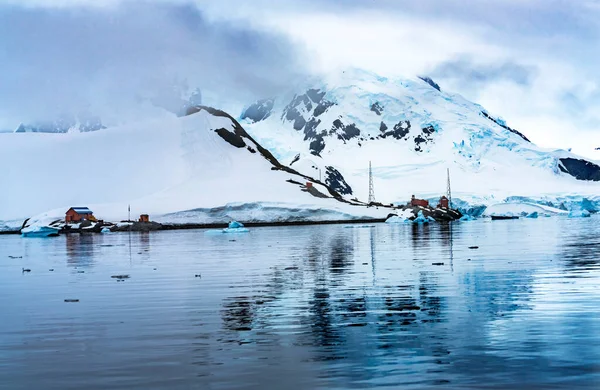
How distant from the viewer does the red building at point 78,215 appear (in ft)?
548

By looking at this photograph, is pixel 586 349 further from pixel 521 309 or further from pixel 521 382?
pixel 521 309

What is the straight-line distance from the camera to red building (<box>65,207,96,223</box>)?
167 m

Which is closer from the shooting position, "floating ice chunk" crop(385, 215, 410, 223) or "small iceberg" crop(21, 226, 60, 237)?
"small iceberg" crop(21, 226, 60, 237)

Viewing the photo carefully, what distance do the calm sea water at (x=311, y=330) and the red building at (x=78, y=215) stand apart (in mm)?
131677

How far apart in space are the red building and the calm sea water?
13168 centimetres

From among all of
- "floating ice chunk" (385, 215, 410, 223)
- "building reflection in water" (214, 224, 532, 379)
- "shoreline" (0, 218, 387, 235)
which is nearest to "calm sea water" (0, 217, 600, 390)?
"building reflection in water" (214, 224, 532, 379)

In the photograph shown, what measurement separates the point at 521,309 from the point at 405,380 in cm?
963

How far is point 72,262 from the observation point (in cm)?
5497

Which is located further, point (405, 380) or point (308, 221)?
point (308, 221)

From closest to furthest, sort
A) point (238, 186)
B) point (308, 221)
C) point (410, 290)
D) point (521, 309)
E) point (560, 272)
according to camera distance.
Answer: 1. point (521, 309)
2. point (410, 290)
3. point (560, 272)
4. point (308, 221)
5. point (238, 186)

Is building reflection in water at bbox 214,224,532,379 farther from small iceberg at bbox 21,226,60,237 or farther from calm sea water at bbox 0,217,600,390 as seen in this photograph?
small iceberg at bbox 21,226,60,237

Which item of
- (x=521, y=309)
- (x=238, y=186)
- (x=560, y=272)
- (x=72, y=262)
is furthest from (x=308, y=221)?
(x=521, y=309)

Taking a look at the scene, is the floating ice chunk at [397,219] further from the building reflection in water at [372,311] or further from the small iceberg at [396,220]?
the building reflection in water at [372,311]

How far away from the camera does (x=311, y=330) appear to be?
20.1 m
